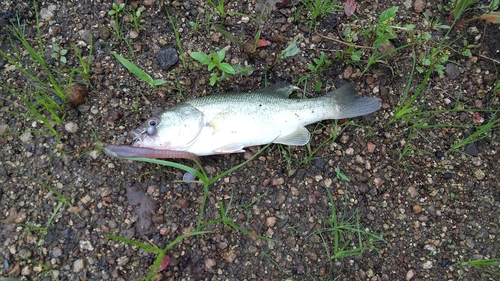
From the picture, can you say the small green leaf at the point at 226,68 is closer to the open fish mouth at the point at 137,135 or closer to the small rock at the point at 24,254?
the open fish mouth at the point at 137,135

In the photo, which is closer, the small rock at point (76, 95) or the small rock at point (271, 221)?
the small rock at point (271, 221)

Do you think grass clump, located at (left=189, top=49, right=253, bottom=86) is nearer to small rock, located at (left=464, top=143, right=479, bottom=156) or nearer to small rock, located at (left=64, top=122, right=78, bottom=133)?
small rock, located at (left=64, top=122, right=78, bottom=133)

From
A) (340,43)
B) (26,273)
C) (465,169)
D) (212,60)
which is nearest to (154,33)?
(212,60)

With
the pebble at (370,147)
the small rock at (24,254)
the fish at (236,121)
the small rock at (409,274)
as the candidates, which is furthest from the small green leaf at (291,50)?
the small rock at (24,254)

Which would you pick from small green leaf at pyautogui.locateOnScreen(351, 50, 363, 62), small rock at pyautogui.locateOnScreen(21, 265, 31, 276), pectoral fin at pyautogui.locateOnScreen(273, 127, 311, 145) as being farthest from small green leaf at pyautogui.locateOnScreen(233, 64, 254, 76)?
small rock at pyautogui.locateOnScreen(21, 265, 31, 276)

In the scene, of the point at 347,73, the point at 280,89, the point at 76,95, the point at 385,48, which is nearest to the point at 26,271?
the point at 76,95

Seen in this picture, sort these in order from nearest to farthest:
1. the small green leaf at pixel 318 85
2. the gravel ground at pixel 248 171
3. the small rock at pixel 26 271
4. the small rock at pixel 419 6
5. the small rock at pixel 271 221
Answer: the small rock at pixel 26 271
the gravel ground at pixel 248 171
the small rock at pixel 271 221
the small green leaf at pixel 318 85
the small rock at pixel 419 6

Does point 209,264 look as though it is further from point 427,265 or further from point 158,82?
point 427,265
